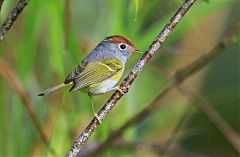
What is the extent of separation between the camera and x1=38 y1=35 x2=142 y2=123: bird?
6.24 ft

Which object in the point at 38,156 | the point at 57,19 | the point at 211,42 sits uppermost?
the point at 211,42

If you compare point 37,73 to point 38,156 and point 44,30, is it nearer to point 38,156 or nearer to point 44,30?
point 44,30

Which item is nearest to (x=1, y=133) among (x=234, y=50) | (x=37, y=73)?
(x=37, y=73)

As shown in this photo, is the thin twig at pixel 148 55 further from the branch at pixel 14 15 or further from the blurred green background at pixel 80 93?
the branch at pixel 14 15

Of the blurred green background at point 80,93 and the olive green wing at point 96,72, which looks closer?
the olive green wing at point 96,72

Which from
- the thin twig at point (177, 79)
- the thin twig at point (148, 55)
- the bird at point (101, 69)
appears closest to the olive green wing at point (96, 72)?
the bird at point (101, 69)

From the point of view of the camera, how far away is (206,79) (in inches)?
156

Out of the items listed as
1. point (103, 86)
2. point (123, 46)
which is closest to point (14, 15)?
point (103, 86)

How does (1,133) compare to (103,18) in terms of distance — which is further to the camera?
(103,18)

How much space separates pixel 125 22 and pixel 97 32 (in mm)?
210

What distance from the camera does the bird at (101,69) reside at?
6.24 ft

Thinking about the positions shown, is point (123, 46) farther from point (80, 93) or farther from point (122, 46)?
point (80, 93)

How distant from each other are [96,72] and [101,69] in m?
0.03

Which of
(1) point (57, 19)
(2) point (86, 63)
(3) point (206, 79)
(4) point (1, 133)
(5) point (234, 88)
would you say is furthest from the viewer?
(3) point (206, 79)
